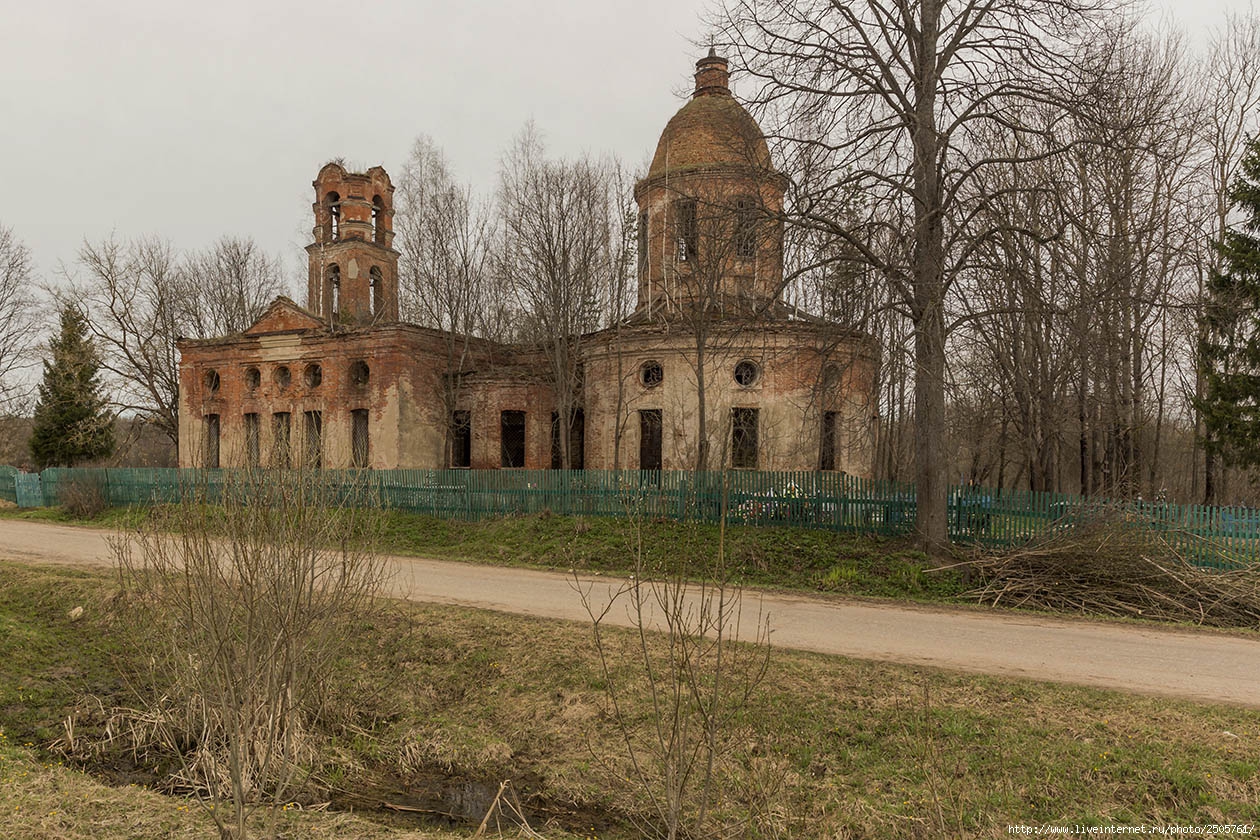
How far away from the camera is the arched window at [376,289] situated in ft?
106

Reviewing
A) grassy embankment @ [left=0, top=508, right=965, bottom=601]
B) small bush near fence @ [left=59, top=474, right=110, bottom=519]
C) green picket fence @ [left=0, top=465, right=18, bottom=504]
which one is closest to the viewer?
grassy embankment @ [left=0, top=508, right=965, bottom=601]

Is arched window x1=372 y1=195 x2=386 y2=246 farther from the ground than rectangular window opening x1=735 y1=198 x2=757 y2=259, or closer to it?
farther from the ground

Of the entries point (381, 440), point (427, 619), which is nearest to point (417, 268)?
point (381, 440)

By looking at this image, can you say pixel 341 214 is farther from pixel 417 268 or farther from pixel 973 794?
pixel 973 794

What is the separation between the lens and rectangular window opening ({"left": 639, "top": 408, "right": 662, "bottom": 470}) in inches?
963

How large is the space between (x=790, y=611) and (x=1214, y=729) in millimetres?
5407

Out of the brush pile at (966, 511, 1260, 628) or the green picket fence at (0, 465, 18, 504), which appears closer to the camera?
the brush pile at (966, 511, 1260, 628)

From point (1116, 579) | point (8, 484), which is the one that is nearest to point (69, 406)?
point (8, 484)

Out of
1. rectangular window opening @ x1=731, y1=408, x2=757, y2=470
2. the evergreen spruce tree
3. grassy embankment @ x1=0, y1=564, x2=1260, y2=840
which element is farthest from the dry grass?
the evergreen spruce tree

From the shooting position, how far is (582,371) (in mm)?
26797

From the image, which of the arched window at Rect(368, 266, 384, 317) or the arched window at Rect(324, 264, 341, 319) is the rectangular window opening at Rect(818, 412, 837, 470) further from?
the arched window at Rect(324, 264, 341, 319)

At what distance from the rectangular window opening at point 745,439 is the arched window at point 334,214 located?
1970cm

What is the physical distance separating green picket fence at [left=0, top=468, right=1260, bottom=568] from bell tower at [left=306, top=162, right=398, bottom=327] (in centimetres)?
1034

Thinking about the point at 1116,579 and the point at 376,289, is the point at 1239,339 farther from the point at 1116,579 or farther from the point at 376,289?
the point at 376,289
